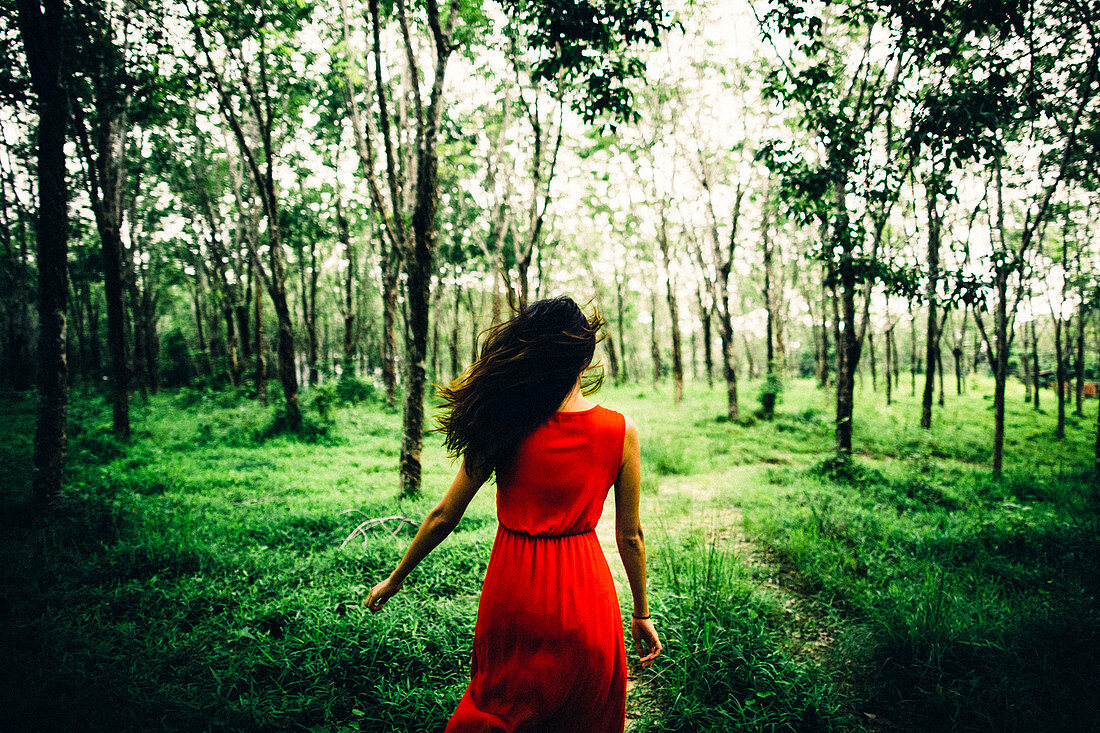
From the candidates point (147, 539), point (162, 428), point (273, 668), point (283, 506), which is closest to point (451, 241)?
point (162, 428)

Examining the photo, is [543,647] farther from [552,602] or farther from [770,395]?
[770,395]

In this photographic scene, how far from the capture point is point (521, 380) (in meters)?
1.58

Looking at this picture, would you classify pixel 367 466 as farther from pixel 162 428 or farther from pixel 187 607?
pixel 162 428

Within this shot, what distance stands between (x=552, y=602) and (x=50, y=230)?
646cm

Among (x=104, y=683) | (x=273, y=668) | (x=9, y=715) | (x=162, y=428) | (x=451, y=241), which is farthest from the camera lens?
(x=451, y=241)

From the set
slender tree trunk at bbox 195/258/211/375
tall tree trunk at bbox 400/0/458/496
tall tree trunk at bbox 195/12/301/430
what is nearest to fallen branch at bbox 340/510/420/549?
tall tree trunk at bbox 400/0/458/496

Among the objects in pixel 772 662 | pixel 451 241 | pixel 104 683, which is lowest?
pixel 772 662

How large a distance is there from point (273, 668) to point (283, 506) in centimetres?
330

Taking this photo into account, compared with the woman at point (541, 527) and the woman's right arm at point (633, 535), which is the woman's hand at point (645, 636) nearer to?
the woman's right arm at point (633, 535)

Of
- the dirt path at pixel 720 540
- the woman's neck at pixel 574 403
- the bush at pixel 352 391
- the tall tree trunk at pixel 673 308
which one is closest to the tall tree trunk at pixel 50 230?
the dirt path at pixel 720 540

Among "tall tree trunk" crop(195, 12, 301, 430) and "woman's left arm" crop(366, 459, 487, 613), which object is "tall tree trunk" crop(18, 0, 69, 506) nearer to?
"tall tree trunk" crop(195, 12, 301, 430)

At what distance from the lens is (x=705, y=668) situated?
2.92m

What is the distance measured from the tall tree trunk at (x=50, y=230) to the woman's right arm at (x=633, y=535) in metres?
6.29

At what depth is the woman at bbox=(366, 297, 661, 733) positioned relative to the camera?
1.48m
